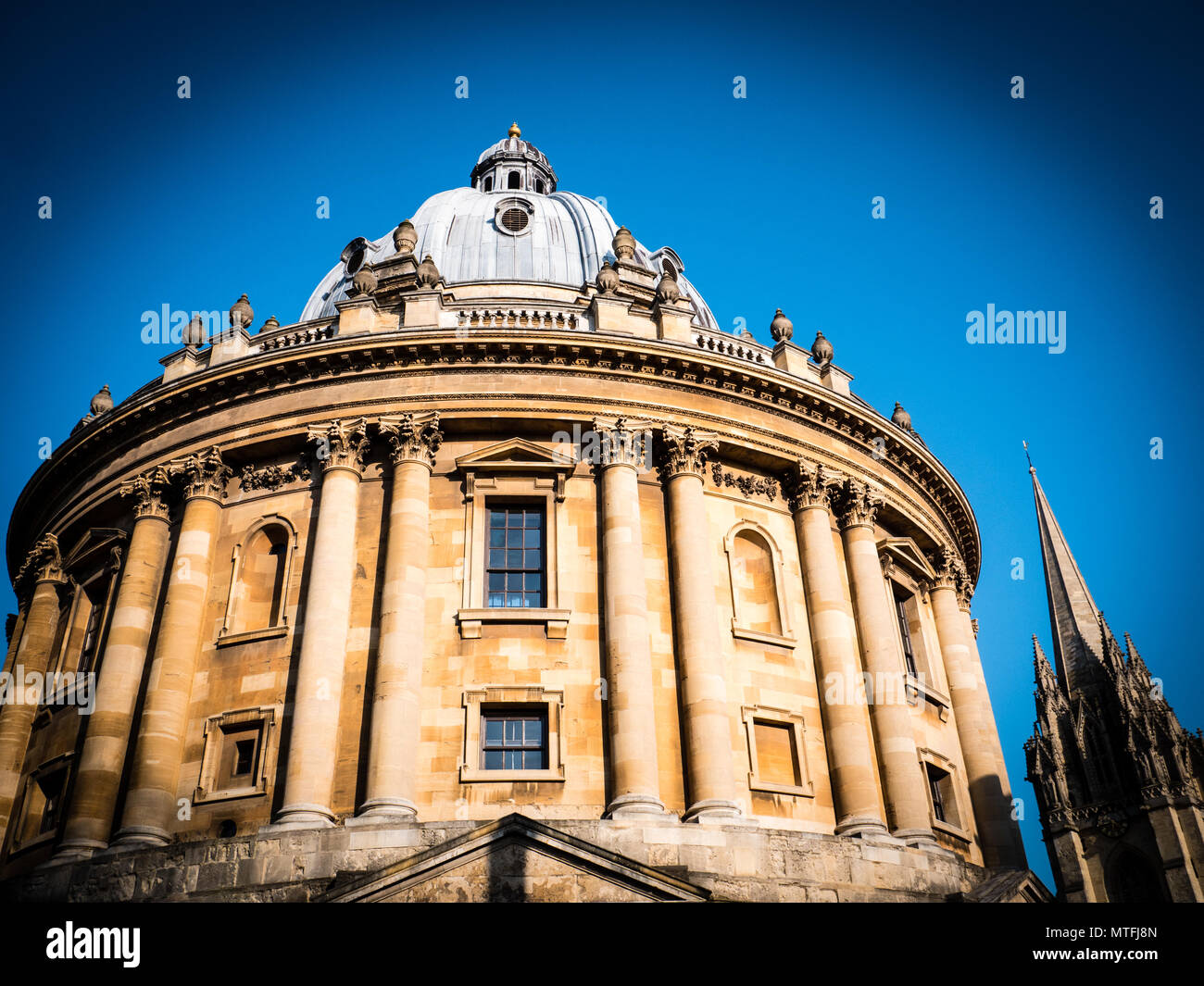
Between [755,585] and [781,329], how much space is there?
869cm

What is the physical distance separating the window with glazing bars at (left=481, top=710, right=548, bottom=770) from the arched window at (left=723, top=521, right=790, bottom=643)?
5421 millimetres

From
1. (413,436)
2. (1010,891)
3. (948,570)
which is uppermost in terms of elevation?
(948,570)

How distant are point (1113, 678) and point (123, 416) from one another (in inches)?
2232

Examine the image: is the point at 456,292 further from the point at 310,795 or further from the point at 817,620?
the point at 310,795

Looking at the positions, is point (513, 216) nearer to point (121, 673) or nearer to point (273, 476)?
point (273, 476)

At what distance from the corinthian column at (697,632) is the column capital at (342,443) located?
7.46 metres

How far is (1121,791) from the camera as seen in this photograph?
200 ft

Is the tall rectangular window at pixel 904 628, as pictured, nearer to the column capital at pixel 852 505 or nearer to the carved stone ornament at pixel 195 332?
the column capital at pixel 852 505

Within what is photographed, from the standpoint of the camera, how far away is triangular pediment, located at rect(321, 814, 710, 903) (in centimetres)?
1850

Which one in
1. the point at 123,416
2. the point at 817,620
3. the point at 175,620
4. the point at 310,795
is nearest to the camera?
the point at 310,795

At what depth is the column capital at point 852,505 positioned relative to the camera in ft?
95.7

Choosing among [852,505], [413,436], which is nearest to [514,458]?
[413,436]

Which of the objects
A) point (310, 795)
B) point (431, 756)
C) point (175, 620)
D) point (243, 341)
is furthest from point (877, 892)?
point (243, 341)

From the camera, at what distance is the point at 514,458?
2655cm
